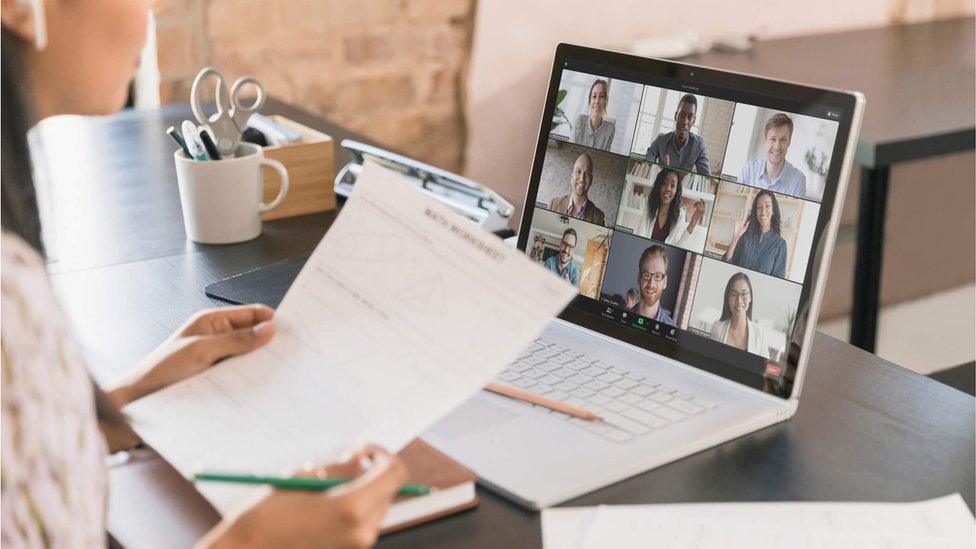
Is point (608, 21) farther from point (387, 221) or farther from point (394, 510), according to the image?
point (394, 510)

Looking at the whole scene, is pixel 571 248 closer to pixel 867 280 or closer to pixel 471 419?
pixel 471 419

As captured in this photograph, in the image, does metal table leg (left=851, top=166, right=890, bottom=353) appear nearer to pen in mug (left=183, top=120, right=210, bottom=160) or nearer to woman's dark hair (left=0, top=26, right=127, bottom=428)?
pen in mug (left=183, top=120, right=210, bottom=160)

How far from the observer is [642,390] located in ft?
2.82

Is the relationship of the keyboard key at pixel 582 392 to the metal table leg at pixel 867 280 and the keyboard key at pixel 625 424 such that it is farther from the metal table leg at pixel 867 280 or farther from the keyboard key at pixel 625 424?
the metal table leg at pixel 867 280

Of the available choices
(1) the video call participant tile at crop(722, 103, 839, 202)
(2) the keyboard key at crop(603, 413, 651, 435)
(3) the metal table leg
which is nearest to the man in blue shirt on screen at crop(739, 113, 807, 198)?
(1) the video call participant tile at crop(722, 103, 839, 202)

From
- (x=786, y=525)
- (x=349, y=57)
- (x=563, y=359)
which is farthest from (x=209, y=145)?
(x=349, y=57)

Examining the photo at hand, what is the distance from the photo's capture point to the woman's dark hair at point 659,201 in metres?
0.88

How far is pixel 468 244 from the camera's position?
0.73 metres

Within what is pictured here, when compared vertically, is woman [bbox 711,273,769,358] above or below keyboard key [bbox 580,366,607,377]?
above

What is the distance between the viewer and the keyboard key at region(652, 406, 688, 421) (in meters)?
0.82

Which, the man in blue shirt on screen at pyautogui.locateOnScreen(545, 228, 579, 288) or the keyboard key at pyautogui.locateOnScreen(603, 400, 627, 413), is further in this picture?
the man in blue shirt on screen at pyautogui.locateOnScreen(545, 228, 579, 288)

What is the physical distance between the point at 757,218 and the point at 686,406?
16 cm

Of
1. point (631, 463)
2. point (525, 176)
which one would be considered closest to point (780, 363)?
point (631, 463)

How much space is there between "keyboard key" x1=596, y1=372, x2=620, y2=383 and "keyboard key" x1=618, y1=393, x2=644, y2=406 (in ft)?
0.08
